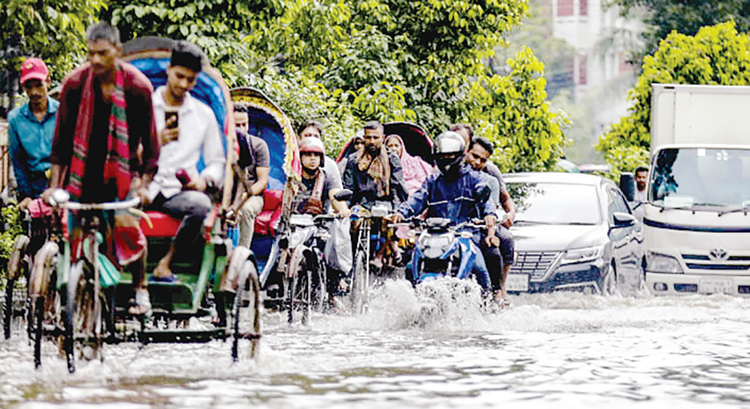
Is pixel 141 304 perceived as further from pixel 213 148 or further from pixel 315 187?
pixel 315 187

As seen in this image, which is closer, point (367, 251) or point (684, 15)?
point (367, 251)

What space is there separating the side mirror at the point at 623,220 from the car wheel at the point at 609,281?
43cm

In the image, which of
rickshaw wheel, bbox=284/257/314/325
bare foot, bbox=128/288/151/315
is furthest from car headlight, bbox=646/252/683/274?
bare foot, bbox=128/288/151/315

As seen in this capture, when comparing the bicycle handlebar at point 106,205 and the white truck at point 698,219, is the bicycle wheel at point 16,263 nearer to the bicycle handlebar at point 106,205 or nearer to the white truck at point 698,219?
the bicycle handlebar at point 106,205

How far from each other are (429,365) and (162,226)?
6.73 feet

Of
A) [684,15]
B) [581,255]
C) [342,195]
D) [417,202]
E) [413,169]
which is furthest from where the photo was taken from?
[684,15]

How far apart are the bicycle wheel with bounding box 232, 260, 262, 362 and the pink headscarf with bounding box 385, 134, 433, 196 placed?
782cm

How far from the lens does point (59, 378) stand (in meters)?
9.65

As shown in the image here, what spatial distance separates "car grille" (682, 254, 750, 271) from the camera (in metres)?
19.1

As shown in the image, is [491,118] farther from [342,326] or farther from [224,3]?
[342,326]

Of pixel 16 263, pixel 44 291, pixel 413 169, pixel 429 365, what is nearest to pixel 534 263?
pixel 413 169

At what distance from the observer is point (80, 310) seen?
9.66m

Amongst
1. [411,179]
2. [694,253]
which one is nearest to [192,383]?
[411,179]

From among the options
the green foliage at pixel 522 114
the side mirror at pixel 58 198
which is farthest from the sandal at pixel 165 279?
the green foliage at pixel 522 114
